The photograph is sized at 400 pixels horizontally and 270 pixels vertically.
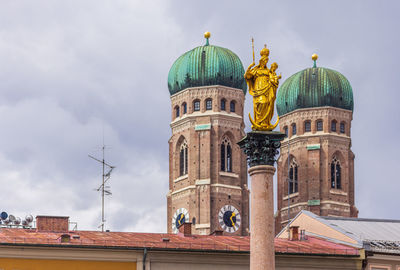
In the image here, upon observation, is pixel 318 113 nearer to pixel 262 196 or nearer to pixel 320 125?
pixel 320 125

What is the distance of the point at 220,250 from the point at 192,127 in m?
85.8

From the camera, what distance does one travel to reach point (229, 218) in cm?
15512

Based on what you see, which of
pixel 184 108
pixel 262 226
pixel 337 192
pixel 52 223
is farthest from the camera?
pixel 337 192

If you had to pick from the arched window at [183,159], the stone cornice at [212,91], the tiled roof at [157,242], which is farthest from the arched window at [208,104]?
the tiled roof at [157,242]

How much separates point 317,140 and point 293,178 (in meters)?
5.66

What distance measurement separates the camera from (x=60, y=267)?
236ft

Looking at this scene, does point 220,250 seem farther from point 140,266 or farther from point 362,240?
point 362,240

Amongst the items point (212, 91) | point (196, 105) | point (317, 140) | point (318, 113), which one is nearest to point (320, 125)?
point (318, 113)

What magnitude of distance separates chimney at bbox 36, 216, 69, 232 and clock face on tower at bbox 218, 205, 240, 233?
7373 cm

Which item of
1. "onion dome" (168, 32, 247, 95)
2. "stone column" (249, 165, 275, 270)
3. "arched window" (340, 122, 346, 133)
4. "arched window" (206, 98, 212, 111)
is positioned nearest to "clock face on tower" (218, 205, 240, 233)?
"arched window" (206, 98, 212, 111)

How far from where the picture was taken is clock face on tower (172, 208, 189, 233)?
512 feet

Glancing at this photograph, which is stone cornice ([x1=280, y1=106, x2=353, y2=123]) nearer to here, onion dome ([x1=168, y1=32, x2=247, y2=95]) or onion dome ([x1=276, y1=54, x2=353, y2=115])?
onion dome ([x1=276, y1=54, x2=353, y2=115])

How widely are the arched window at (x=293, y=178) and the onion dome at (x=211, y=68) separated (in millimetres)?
12002

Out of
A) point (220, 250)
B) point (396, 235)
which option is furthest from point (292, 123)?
point (220, 250)
